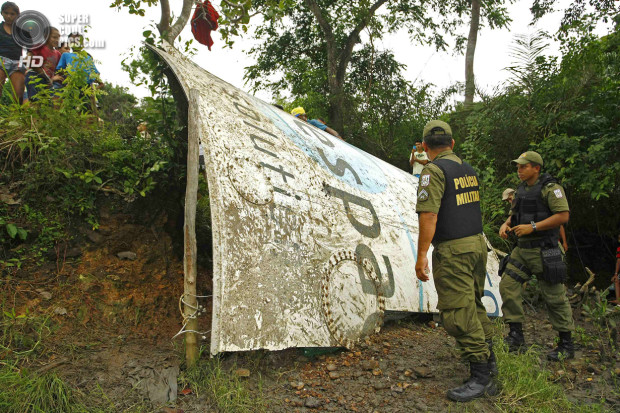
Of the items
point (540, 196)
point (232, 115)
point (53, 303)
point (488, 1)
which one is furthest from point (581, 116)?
point (488, 1)

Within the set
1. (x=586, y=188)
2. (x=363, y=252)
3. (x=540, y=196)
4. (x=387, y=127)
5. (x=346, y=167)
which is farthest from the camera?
(x=387, y=127)

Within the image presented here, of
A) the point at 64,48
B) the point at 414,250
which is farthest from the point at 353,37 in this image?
the point at 414,250

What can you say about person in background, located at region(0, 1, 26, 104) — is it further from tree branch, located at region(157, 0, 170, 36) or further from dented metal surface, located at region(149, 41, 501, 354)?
dented metal surface, located at region(149, 41, 501, 354)

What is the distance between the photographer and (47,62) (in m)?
4.79

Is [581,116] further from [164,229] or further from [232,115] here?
[164,229]

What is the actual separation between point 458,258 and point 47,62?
15.6 ft

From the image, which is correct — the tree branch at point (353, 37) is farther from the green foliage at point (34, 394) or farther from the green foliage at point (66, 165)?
the green foliage at point (34, 394)

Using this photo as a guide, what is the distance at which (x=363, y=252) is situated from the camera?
3387mm

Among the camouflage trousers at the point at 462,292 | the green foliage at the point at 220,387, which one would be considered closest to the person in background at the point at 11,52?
the green foliage at the point at 220,387

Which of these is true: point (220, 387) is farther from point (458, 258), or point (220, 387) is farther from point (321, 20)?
point (321, 20)

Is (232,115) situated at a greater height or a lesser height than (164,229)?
greater

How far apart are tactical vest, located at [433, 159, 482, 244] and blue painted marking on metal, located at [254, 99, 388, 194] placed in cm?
108

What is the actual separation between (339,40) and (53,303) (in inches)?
377

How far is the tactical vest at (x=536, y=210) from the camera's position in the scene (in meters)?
3.63
